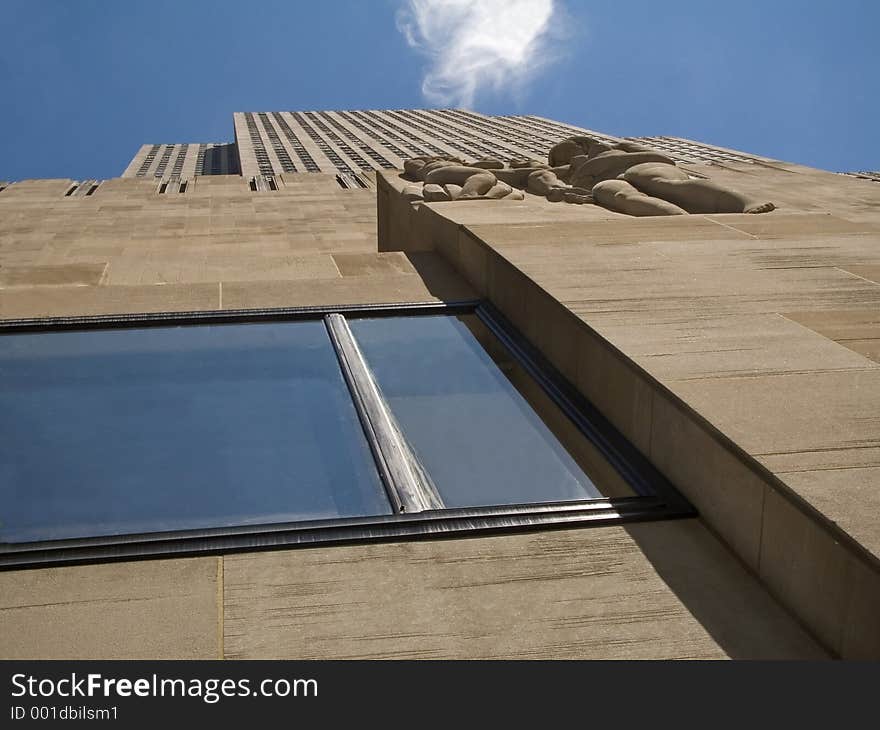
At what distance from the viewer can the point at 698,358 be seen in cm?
525

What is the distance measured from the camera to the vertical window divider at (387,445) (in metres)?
4.69

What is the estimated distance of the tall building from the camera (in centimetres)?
380

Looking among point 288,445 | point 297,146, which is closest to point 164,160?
point 297,146

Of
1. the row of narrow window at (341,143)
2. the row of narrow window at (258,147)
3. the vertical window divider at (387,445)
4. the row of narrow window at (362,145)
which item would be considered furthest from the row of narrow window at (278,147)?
the vertical window divider at (387,445)

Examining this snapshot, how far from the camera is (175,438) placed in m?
5.22

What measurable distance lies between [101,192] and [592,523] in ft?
91.7

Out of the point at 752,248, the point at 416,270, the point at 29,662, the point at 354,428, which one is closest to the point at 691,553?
the point at 354,428

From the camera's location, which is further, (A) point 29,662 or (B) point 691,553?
(B) point 691,553

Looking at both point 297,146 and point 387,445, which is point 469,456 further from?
point 297,146

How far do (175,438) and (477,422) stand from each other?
154 centimetres

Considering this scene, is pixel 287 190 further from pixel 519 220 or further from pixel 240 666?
pixel 240 666

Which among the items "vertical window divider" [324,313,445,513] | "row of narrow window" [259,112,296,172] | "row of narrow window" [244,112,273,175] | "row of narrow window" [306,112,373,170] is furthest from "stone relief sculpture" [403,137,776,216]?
"row of narrow window" [259,112,296,172]

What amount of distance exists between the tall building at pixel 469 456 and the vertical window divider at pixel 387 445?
2 cm

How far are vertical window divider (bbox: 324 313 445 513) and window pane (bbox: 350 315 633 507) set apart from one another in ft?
0.17
